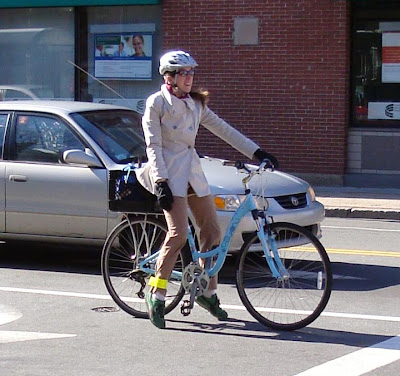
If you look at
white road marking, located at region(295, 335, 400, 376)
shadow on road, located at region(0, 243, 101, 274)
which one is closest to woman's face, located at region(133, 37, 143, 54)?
shadow on road, located at region(0, 243, 101, 274)

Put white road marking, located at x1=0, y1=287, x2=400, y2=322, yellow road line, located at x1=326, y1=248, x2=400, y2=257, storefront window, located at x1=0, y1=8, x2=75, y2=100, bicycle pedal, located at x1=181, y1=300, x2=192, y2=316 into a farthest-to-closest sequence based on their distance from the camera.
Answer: storefront window, located at x1=0, y1=8, x2=75, y2=100
yellow road line, located at x1=326, y1=248, x2=400, y2=257
white road marking, located at x1=0, y1=287, x2=400, y2=322
bicycle pedal, located at x1=181, y1=300, x2=192, y2=316

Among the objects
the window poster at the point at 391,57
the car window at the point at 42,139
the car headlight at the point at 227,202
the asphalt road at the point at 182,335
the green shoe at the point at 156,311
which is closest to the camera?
the asphalt road at the point at 182,335

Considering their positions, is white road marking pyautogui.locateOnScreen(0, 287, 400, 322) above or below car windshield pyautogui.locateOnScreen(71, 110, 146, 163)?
below

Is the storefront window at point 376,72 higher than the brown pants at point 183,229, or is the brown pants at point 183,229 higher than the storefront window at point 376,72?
the storefront window at point 376,72

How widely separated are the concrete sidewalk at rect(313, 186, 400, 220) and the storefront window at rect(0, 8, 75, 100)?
5.71m

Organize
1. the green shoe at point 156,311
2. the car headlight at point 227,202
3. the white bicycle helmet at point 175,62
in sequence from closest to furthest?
the white bicycle helmet at point 175,62, the green shoe at point 156,311, the car headlight at point 227,202

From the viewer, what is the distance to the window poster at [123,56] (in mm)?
18703

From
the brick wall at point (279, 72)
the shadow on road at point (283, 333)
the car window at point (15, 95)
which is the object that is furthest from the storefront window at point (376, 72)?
the shadow on road at point (283, 333)

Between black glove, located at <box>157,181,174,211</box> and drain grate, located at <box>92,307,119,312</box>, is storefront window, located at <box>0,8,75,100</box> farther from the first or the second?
black glove, located at <box>157,181,174,211</box>

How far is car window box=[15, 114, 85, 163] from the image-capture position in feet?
31.2

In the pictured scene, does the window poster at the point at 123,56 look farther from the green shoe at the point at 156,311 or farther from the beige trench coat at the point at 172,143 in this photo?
the green shoe at the point at 156,311

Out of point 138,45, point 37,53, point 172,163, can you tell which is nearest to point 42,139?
point 172,163

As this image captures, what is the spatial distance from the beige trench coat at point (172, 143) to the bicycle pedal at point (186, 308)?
814 mm

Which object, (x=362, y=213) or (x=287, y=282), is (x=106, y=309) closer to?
(x=287, y=282)
